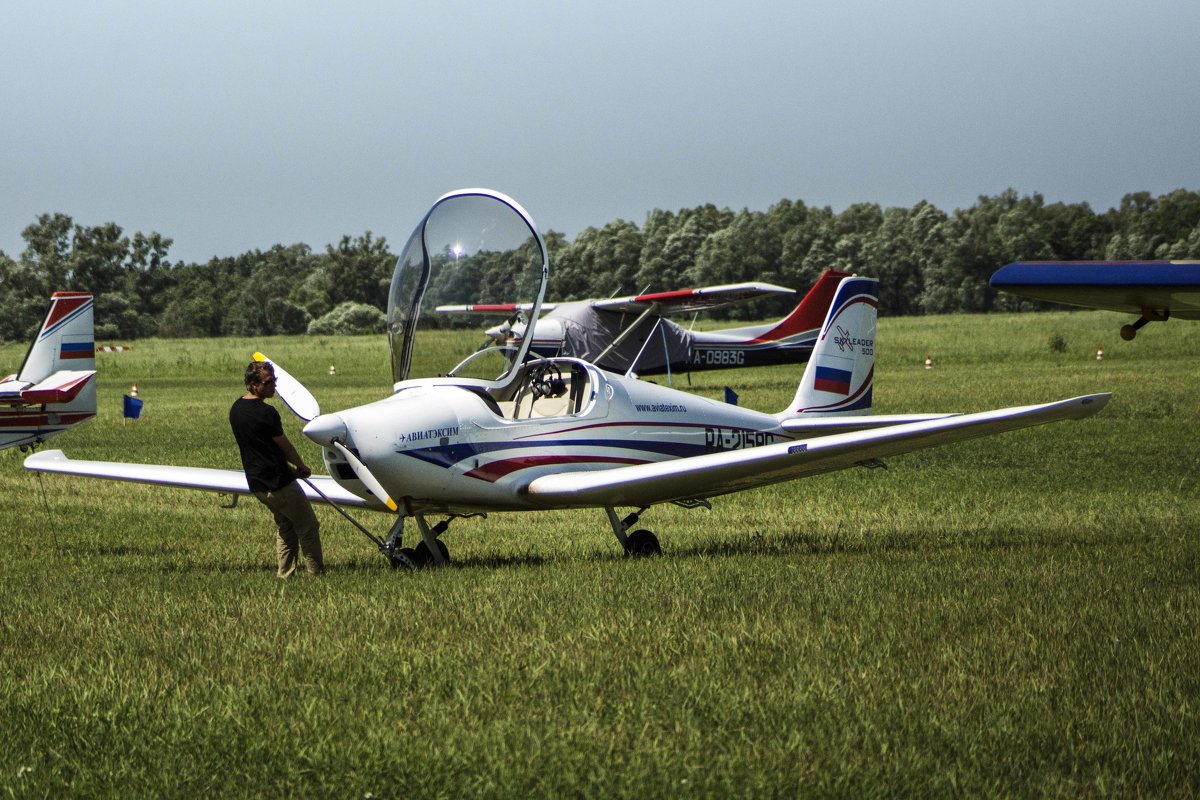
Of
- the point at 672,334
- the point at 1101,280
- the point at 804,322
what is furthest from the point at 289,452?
the point at 804,322

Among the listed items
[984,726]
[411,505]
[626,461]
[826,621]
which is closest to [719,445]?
[626,461]

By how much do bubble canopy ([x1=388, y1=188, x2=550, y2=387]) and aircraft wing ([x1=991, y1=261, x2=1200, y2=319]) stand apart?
4407mm

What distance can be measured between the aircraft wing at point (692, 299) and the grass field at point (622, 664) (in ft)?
65.6

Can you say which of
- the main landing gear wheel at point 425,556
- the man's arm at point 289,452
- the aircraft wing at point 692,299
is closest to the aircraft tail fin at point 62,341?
the main landing gear wheel at point 425,556

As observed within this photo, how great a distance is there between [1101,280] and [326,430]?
482 centimetres

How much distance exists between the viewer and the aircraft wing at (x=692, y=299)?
107 feet

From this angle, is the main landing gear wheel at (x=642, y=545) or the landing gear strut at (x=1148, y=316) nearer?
the landing gear strut at (x=1148, y=316)

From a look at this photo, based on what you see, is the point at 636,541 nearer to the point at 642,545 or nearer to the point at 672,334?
the point at 642,545

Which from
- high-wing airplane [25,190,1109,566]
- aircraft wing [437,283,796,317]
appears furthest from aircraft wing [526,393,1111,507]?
aircraft wing [437,283,796,317]

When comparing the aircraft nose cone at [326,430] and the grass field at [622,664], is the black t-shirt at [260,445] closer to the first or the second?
the aircraft nose cone at [326,430]

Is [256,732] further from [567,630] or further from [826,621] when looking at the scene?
[826,621]

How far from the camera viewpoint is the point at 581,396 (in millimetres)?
10281

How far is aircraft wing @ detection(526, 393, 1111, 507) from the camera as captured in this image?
30.8ft

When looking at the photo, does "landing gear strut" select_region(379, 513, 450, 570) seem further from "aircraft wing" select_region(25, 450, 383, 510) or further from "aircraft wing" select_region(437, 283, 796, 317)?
"aircraft wing" select_region(437, 283, 796, 317)
